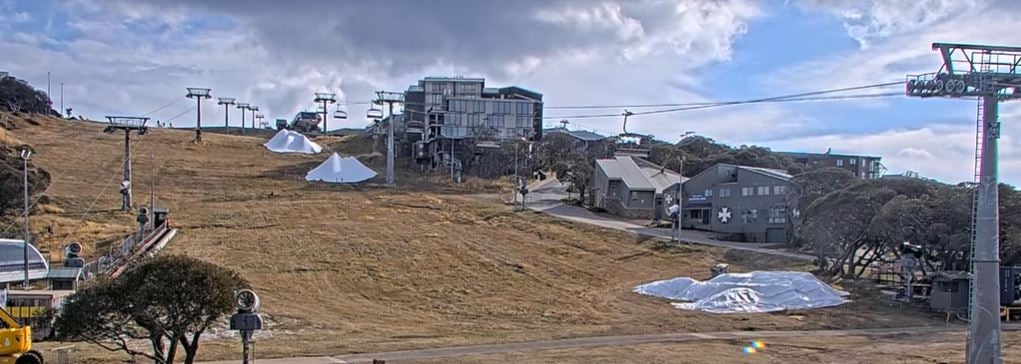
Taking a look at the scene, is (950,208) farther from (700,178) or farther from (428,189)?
(428,189)

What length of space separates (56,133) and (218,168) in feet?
89.7

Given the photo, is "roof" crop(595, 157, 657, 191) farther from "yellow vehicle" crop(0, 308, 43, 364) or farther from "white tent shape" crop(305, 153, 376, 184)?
"yellow vehicle" crop(0, 308, 43, 364)

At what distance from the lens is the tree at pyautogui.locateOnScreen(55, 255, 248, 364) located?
1747 cm

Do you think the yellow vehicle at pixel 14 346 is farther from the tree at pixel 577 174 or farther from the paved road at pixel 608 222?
the tree at pixel 577 174

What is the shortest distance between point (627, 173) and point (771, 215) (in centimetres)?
1638

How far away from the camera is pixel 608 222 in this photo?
217ft

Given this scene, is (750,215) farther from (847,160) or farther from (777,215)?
(847,160)

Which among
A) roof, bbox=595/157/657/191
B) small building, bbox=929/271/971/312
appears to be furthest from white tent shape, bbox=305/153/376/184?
small building, bbox=929/271/971/312

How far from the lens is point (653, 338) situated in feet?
95.0

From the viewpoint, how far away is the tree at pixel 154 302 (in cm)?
1747

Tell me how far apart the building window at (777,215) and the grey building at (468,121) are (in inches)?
1430

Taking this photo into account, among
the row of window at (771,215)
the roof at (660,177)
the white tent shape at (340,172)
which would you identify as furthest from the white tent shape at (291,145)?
the row of window at (771,215)

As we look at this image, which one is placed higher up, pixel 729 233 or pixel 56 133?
pixel 56 133

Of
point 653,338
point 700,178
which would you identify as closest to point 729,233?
point 700,178
